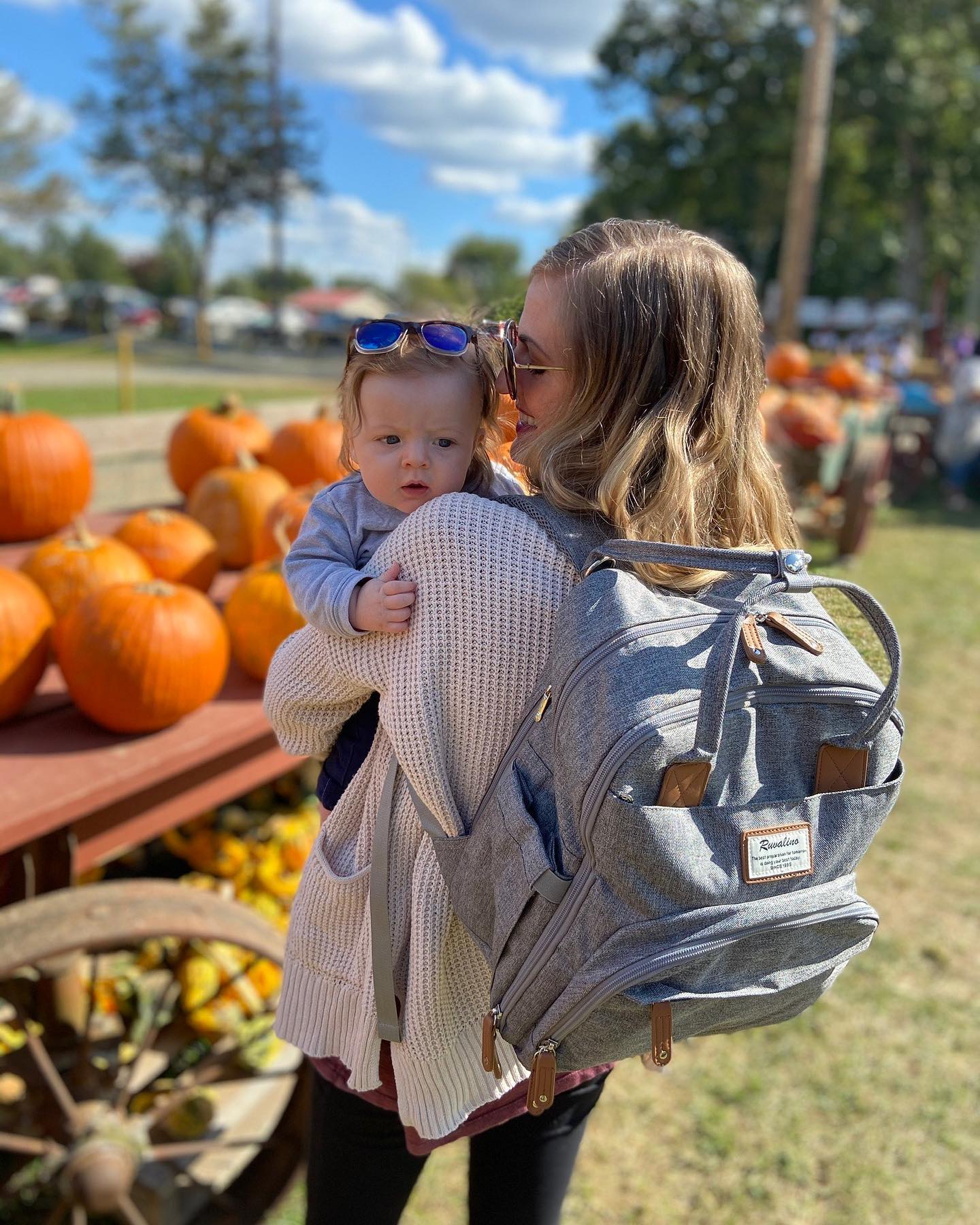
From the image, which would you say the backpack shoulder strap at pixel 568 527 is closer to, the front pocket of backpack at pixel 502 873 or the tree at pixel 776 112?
the front pocket of backpack at pixel 502 873

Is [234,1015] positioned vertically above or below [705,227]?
below

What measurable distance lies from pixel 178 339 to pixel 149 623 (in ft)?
125

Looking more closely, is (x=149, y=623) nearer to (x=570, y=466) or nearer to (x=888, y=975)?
(x=570, y=466)

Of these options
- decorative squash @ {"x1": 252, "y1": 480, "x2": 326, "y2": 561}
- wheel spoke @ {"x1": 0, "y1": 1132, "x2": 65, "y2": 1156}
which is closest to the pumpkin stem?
decorative squash @ {"x1": 252, "y1": 480, "x2": 326, "y2": 561}

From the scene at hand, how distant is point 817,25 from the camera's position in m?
13.7

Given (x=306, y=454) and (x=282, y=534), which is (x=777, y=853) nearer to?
(x=282, y=534)

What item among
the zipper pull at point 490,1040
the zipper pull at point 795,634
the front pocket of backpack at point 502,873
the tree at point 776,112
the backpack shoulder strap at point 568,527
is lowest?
the zipper pull at point 490,1040

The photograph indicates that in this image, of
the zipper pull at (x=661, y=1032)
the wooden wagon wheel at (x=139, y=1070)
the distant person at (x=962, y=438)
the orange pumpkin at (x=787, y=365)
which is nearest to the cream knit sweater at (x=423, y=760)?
the zipper pull at (x=661, y=1032)

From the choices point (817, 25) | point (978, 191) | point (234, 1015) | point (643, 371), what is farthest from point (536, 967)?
point (978, 191)

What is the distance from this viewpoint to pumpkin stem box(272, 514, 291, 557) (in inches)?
92.3

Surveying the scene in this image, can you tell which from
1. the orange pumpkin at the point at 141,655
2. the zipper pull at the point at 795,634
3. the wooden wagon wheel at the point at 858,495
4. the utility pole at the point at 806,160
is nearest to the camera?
the zipper pull at the point at 795,634

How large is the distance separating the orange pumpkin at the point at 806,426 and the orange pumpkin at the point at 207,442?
5.14m

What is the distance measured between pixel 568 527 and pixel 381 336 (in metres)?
0.38

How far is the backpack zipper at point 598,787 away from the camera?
1.03 metres
